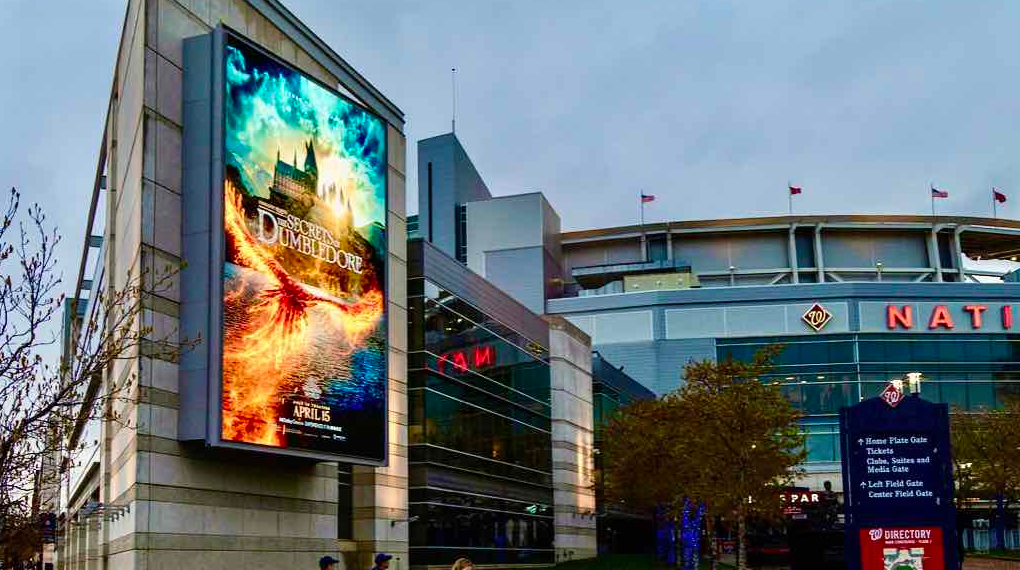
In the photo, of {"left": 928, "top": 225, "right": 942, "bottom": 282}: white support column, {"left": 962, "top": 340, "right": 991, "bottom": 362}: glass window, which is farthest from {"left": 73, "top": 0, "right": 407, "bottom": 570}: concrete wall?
{"left": 928, "top": 225, "right": 942, "bottom": 282}: white support column

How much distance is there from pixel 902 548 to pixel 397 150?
21.6 metres

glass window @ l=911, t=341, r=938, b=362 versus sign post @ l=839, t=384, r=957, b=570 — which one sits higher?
glass window @ l=911, t=341, r=938, b=362

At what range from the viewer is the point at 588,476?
215 feet

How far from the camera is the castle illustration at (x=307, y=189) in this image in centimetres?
3125

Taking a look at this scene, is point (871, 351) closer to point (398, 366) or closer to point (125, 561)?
point (398, 366)

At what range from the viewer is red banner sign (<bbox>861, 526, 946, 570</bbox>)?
2647 cm

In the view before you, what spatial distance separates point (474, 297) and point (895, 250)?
7535 centimetres

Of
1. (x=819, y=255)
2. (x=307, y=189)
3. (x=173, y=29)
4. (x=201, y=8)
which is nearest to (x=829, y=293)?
(x=819, y=255)

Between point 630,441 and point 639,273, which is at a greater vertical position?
point 639,273

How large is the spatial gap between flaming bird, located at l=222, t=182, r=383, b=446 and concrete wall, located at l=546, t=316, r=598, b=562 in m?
30.1

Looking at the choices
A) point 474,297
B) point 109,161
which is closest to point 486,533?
point 474,297

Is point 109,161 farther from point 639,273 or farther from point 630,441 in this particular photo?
point 639,273

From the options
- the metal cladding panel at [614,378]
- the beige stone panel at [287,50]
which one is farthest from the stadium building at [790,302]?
the beige stone panel at [287,50]

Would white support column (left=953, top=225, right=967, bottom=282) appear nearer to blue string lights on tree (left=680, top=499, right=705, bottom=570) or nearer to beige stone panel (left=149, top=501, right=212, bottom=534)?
blue string lights on tree (left=680, top=499, right=705, bottom=570)
